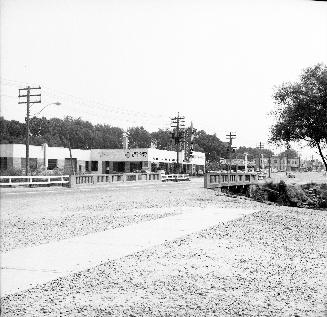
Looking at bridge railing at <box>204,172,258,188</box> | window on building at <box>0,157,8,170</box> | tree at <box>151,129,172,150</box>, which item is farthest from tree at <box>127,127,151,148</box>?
bridge railing at <box>204,172,258,188</box>

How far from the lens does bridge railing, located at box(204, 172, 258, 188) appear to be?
124 ft

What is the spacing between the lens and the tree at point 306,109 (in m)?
34.0

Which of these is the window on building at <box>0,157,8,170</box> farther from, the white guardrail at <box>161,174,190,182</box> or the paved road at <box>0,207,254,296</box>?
the paved road at <box>0,207,254,296</box>

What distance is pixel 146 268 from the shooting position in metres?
7.54

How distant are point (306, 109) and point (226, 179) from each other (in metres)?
12.0

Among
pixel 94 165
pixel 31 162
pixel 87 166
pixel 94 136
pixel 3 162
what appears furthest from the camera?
pixel 94 136

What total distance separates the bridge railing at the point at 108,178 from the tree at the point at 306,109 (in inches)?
625

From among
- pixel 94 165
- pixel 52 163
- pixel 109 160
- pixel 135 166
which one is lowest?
pixel 135 166

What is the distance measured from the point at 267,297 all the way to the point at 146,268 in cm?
225

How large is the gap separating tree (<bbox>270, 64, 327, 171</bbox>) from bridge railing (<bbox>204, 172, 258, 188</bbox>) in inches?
262

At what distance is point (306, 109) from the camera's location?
3450 cm

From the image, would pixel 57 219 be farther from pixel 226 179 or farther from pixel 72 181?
pixel 226 179

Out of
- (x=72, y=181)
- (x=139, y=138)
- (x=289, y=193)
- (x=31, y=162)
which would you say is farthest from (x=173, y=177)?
(x=139, y=138)

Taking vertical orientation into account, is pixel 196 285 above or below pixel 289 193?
above
